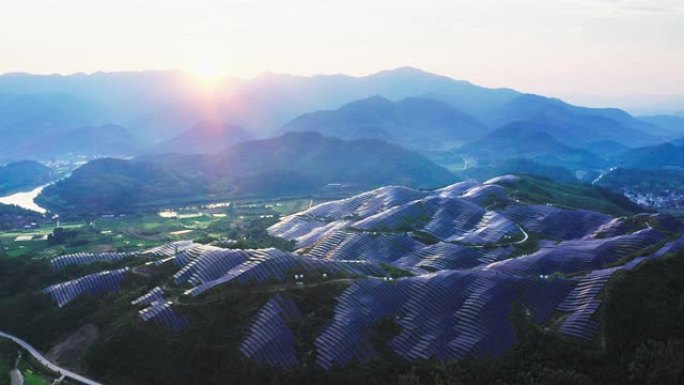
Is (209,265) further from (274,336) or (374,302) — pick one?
(374,302)

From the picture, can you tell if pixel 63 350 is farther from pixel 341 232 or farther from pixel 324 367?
pixel 341 232

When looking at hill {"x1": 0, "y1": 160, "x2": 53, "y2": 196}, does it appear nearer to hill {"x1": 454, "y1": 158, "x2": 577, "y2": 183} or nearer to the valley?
the valley

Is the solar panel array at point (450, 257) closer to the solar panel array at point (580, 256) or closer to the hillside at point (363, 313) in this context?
the hillside at point (363, 313)

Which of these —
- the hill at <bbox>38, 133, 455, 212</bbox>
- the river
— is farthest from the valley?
the river

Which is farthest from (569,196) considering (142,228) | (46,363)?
(46,363)

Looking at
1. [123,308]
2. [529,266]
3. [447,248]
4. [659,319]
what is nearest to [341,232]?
[447,248]

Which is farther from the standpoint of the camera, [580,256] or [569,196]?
[569,196]
